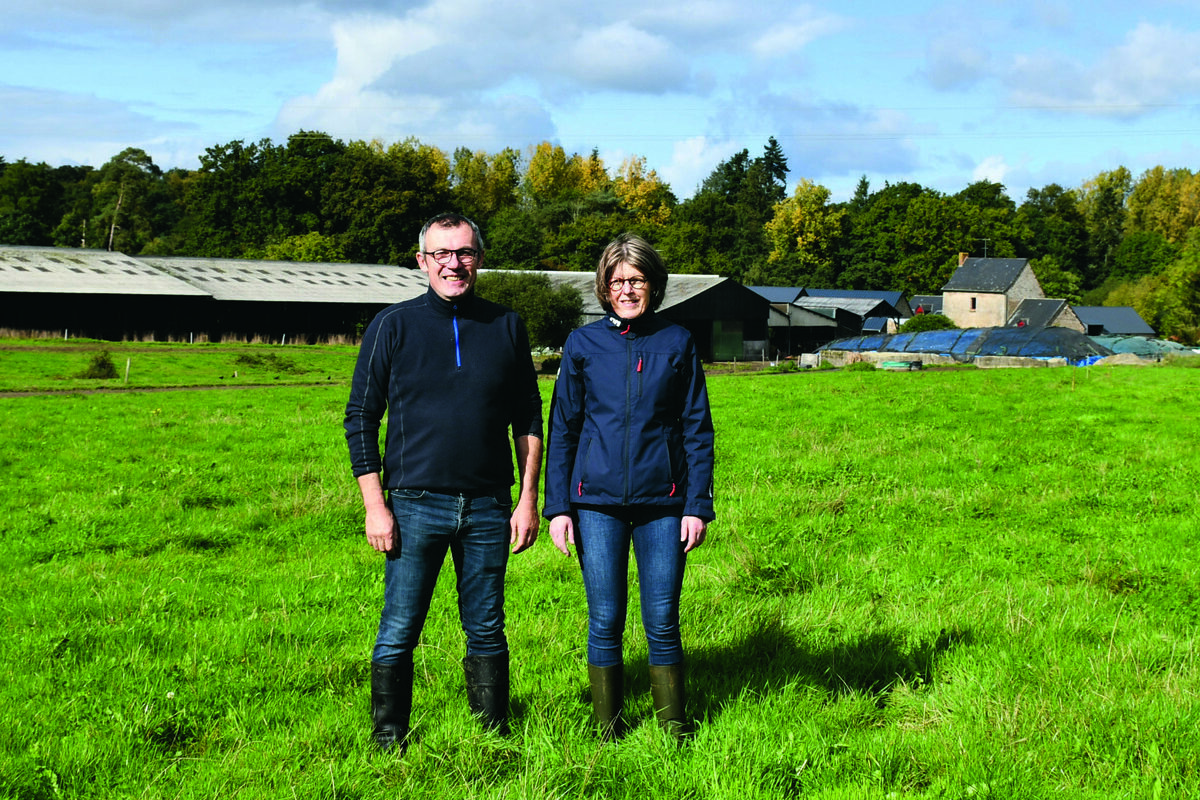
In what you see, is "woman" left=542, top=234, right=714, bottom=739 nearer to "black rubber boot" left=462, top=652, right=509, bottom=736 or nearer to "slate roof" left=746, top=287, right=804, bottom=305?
"black rubber boot" left=462, top=652, right=509, bottom=736

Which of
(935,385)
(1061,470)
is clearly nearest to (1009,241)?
(935,385)

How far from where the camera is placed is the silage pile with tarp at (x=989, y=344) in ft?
170

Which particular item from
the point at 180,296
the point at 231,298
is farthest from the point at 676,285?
the point at 180,296

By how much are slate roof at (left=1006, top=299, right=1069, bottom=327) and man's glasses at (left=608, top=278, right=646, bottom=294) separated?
3123 inches

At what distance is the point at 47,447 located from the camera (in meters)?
13.6

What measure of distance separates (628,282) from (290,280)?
61147mm

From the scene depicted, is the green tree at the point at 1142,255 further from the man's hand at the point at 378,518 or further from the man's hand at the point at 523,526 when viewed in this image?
the man's hand at the point at 378,518

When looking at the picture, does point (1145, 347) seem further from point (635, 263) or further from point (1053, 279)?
point (635, 263)

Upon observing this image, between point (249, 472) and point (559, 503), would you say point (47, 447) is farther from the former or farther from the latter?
point (559, 503)

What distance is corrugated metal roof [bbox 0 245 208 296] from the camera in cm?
4897

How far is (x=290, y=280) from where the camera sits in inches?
2416

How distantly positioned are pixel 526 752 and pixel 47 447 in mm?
12254

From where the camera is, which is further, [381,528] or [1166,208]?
[1166,208]

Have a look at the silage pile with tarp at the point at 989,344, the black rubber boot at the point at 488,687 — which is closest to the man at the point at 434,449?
the black rubber boot at the point at 488,687
